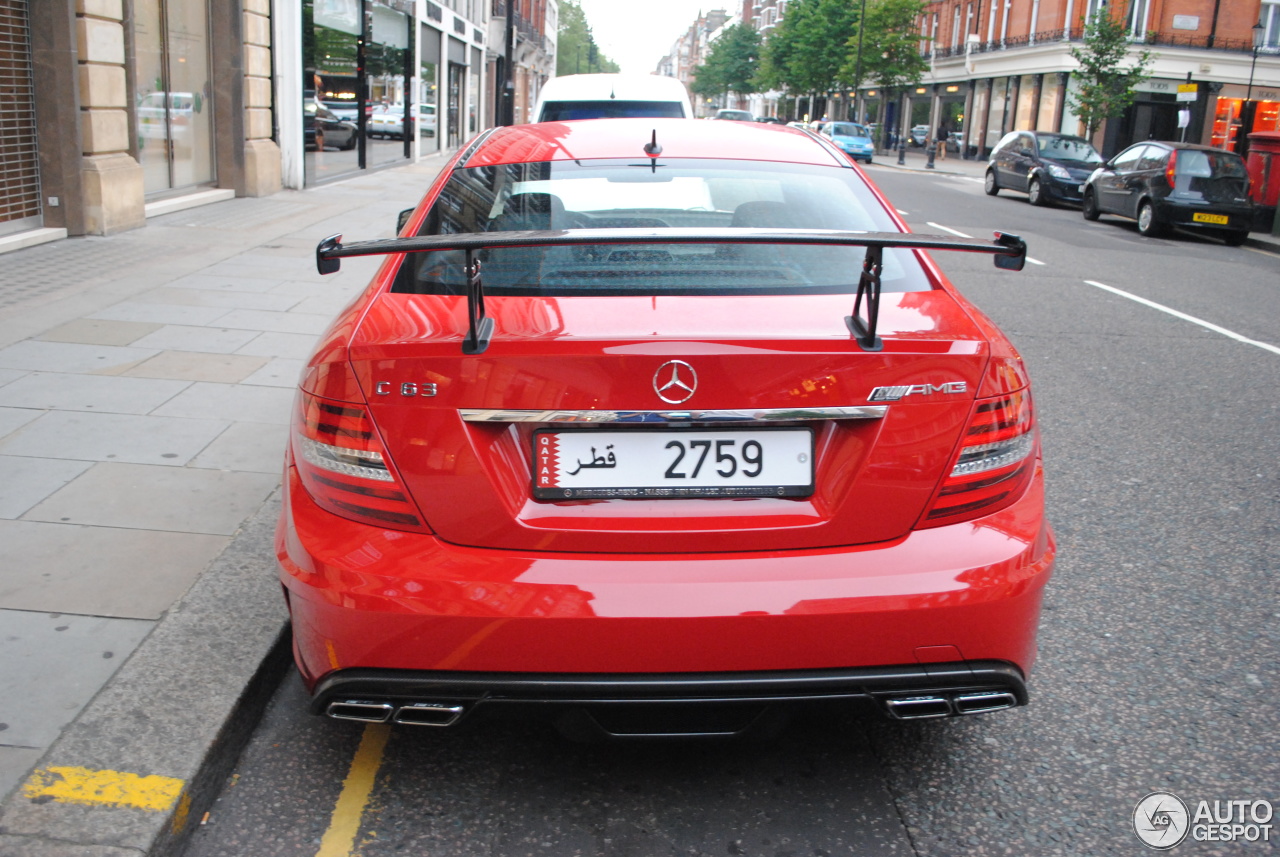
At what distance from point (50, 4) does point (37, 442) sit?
7.52 meters

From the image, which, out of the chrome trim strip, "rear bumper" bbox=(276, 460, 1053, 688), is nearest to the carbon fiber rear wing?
the chrome trim strip

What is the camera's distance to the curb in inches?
92.0

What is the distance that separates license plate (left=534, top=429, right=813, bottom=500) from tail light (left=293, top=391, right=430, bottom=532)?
0.30 metres

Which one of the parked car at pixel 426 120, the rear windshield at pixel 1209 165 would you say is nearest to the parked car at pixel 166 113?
the parked car at pixel 426 120

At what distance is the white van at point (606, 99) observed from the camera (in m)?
11.5

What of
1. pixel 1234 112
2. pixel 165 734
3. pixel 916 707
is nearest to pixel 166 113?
pixel 165 734

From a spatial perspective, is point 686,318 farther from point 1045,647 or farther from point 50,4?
point 50,4

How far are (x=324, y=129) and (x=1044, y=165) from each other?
15.1m

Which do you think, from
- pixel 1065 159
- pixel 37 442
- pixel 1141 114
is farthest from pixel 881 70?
pixel 37 442

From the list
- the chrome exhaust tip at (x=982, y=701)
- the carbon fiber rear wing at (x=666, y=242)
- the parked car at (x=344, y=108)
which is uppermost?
the parked car at (x=344, y=108)

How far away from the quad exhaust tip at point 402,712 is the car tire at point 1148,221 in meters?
19.2

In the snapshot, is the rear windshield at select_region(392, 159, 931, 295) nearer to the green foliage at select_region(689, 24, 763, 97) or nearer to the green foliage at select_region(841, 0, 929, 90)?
the green foliage at select_region(841, 0, 929, 90)

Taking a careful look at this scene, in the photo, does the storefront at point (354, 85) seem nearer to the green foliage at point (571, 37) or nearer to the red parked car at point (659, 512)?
the red parked car at point (659, 512)

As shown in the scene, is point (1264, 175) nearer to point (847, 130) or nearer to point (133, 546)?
point (133, 546)
